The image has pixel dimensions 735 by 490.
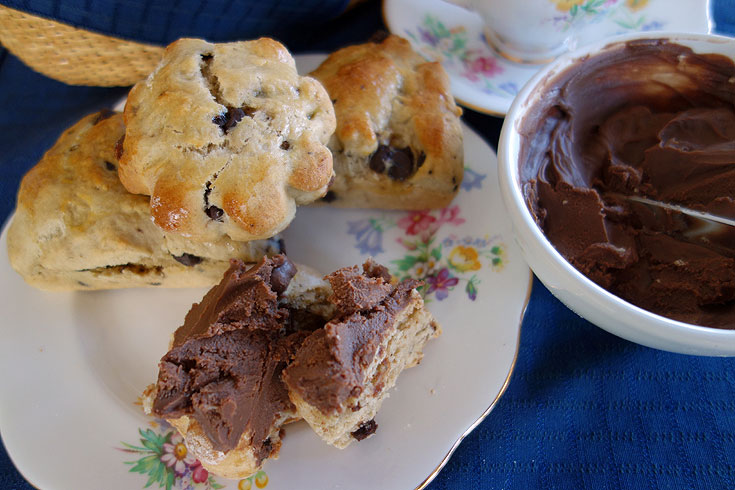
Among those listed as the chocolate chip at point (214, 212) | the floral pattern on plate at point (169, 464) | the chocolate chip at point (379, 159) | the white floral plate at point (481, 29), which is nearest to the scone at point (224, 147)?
the chocolate chip at point (214, 212)

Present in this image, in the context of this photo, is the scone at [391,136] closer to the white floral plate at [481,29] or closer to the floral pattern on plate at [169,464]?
the white floral plate at [481,29]

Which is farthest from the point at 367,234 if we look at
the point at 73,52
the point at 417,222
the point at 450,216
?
the point at 73,52

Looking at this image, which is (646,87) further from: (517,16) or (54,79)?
(54,79)

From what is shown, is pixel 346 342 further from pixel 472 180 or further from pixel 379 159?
pixel 472 180

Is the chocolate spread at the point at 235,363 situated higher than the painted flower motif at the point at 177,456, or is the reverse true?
the chocolate spread at the point at 235,363

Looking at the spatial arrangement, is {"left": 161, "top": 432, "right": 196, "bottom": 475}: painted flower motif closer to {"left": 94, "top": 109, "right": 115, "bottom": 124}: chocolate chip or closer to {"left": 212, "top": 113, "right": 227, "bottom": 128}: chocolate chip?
{"left": 212, "top": 113, "right": 227, "bottom": 128}: chocolate chip

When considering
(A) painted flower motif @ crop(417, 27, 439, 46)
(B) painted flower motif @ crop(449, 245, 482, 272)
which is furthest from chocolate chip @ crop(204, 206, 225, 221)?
(A) painted flower motif @ crop(417, 27, 439, 46)

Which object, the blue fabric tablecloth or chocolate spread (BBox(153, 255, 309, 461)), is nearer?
chocolate spread (BBox(153, 255, 309, 461))
